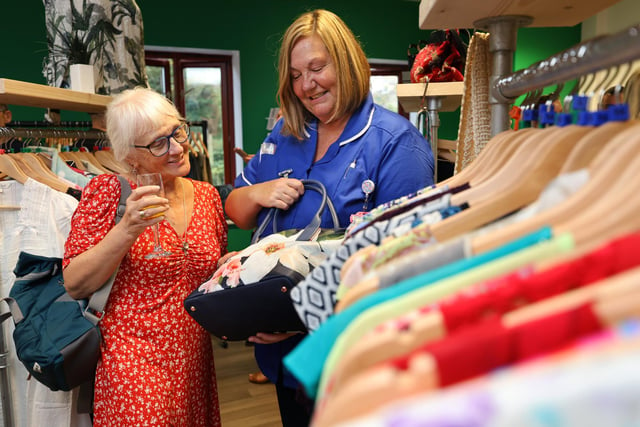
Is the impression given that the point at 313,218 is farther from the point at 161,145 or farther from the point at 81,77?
the point at 81,77

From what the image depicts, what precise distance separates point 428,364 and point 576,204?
295 millimetres

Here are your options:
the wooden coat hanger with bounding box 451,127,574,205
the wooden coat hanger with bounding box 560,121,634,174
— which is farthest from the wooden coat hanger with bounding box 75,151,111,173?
the wooden coat hanger with bounding box 560,121,634,174

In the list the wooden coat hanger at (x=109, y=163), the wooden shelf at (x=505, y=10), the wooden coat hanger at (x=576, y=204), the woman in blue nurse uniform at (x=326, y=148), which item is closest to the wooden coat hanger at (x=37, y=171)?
the wooden coat hanger at (x=109, y=163)

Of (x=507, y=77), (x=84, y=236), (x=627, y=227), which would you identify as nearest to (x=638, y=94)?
(x=507, y=77)

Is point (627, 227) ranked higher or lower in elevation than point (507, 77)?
lower

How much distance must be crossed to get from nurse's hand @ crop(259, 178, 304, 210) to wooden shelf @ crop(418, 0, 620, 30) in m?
0.60

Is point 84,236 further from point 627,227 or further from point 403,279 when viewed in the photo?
point 627,227

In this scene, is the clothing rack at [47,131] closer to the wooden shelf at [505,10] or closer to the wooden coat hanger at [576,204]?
the wooden shelf at [505,10]

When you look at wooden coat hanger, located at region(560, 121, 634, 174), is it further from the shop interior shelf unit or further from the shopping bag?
the shopping bag

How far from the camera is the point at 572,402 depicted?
13.0 inches

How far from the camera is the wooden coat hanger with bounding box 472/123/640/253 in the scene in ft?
1.87

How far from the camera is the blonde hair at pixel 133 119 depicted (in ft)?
5.72

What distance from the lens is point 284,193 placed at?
161 centimetres

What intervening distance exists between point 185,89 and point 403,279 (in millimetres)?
5394
